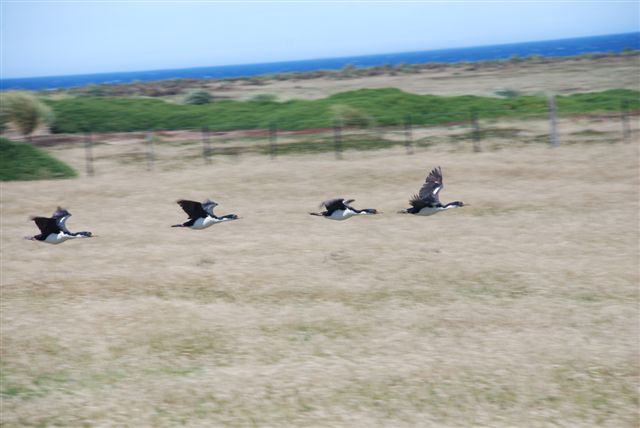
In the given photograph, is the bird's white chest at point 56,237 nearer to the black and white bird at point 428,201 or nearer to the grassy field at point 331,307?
the grassy field at point 331,307

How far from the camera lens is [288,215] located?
27.8 meters

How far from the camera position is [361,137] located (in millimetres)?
44375

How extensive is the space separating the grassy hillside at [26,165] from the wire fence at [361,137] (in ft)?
4.92

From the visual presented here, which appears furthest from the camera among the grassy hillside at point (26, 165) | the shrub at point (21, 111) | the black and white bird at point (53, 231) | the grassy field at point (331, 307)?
the shrub at point (21, 111)

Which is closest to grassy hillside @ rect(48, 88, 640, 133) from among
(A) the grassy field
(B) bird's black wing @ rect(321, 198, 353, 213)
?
(A) the grassy field

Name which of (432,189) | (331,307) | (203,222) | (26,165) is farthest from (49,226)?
(26,165)

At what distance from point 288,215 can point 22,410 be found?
1485cm

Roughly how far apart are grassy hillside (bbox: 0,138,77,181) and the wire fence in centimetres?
150

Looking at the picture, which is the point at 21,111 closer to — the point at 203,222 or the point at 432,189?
the point at 203,222

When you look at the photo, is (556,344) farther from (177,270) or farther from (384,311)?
(177,270)

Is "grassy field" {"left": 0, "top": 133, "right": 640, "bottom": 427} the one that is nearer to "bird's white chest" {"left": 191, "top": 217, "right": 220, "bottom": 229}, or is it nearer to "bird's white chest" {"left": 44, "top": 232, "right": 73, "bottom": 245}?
"bird's white chest" {"left": 44, "top": 232, "right": 73, "bottom": 245}

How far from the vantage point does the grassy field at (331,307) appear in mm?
13695

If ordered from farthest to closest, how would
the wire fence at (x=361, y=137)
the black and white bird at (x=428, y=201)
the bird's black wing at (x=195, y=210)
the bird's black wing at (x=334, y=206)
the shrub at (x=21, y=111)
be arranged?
the shrub at (x=21, y=111) → the wire fence at (x=361, y=137) → the black and white bird at (x=428, y=201) → the bird's black wing at (x=334, y=206) → the bird's black wing at (x=195, y=210)

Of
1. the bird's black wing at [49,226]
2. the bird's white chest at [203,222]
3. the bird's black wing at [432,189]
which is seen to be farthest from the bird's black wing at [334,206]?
the bird's black wing at [49,226]
